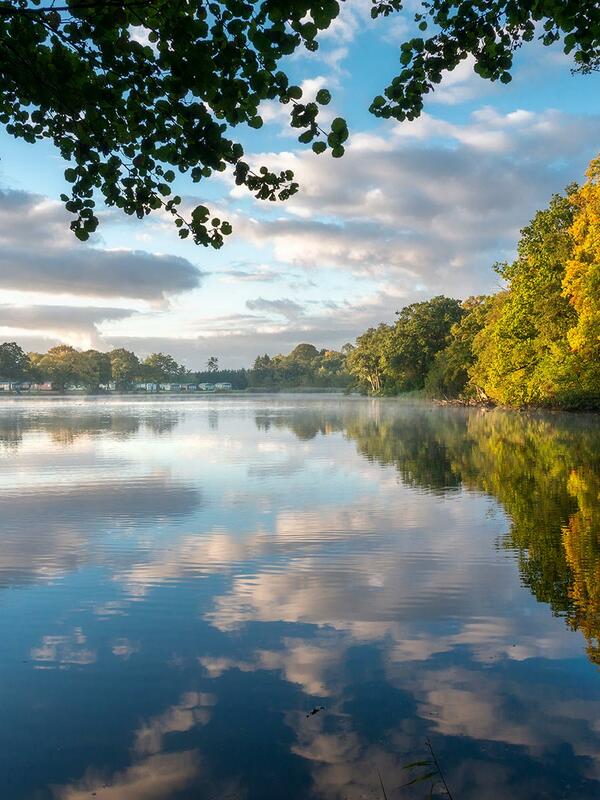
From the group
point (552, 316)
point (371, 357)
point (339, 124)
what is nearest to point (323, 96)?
point (339, 124)

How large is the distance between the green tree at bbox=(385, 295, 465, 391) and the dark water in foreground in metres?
89.4

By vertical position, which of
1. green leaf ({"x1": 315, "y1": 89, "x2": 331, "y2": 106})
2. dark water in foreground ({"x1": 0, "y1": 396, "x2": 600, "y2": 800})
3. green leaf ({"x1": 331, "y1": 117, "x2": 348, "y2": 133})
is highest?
green leaf ({"x1": 315, "y1": 89, "x2": 331, "y2": 106})

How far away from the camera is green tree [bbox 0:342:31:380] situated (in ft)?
617

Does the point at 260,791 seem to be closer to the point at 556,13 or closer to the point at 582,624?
the point at 582,624

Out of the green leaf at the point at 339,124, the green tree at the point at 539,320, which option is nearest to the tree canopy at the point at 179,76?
the green leaf at the point at 339,124

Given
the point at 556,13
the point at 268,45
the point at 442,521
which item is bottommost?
the point at 442,521

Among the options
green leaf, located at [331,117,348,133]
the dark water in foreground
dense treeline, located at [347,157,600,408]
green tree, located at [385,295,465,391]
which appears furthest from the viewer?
green tree, located at [385,295,465,391]

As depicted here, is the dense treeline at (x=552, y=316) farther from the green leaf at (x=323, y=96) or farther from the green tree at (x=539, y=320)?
the green leaf at (x=323, y=96)

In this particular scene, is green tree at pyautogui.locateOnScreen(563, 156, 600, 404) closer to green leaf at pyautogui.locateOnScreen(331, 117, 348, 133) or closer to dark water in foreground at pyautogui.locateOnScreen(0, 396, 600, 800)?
dark water in foreground at pyautogui.locateOnScreen(0, 396, 600, 800)

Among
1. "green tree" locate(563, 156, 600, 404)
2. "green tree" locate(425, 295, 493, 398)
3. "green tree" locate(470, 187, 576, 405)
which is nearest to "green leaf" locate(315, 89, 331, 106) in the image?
"green tree" locate(563, 156, 600, 404)

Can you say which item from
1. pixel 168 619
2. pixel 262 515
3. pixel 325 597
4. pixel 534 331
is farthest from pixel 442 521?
pixel 534 331

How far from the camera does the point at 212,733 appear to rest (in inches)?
180

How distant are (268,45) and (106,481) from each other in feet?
43.6

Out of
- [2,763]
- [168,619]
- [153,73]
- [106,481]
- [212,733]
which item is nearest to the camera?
[2,763]
